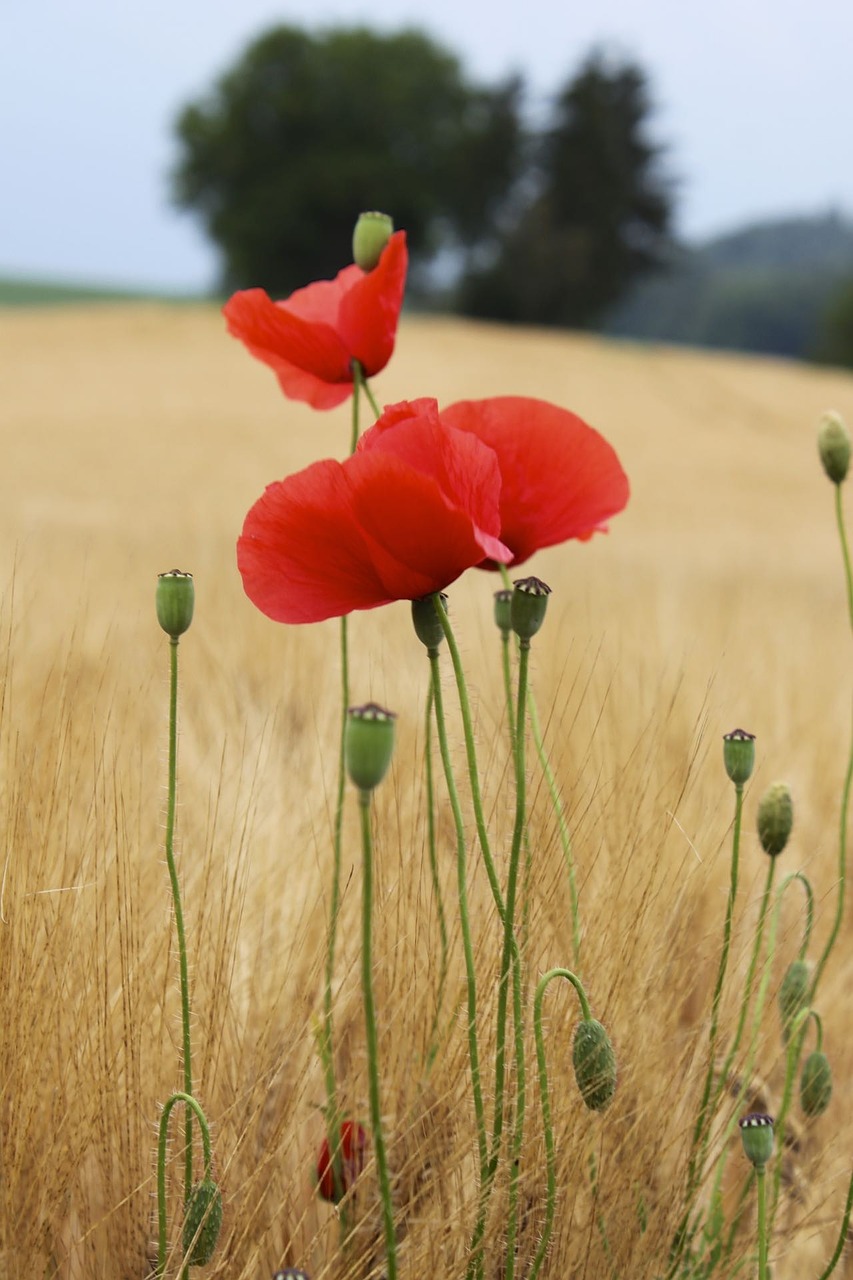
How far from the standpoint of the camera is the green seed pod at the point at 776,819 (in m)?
0.59

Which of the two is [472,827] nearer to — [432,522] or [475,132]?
[432,522]

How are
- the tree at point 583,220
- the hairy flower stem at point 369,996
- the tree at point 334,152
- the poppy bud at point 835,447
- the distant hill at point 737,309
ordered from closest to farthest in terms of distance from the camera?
the hairy flower stem at point 369,996
the poppy bud at point 835,447
the tree at point 583,220
the tree at point 334,152
the distant hill at point 737,309

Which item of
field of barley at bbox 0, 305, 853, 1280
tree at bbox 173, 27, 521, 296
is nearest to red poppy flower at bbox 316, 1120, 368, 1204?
field of barley at bbox 0, 305, 853, 1280

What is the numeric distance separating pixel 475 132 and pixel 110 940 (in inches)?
655

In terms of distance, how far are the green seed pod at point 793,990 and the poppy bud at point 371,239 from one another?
15.6 inches

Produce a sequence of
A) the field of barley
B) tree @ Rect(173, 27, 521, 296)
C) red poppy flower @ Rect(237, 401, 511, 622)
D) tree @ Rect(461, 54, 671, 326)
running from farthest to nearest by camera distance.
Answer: tree @ Rect(173, 27, 521, 296) → tree @ Rect(461, 54, 671, 326) → the field of barley → red poppy flower @ Rect(237, 401, 511, 622)

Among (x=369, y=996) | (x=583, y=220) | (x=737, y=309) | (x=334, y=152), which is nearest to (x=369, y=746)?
(x=369, y=996)

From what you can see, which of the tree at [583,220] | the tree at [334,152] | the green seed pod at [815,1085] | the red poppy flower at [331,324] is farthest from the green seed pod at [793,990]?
the tree at [334,152]

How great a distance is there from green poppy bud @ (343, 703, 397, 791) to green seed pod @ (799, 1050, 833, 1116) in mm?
378

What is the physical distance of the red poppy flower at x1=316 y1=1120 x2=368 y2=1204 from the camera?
0.57 metres

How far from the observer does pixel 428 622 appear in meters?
0.47

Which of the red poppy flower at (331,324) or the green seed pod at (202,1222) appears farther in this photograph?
the red poppy flower at (331,324)

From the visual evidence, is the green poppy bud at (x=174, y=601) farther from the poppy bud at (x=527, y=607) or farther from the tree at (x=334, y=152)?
the tree at (x=334, y=152)

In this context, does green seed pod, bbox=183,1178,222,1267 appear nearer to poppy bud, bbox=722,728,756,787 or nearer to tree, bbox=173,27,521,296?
poppy bud, bbox=722,728,756,787
